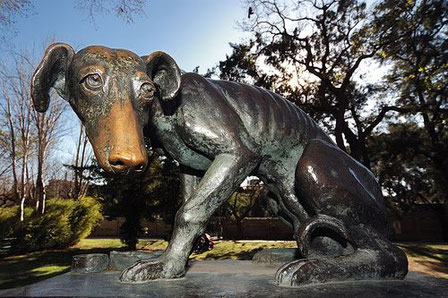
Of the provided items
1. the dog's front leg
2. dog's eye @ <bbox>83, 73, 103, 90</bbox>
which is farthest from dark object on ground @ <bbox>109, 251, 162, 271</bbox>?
dog's eye @ <bbox>83, 73, 103, 90</bbox>

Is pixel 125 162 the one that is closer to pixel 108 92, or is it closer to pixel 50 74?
pixel 108 92

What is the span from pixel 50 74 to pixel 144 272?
133 cm

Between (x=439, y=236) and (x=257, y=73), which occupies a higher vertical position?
(x=257, y=73)

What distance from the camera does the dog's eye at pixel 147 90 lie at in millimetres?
1933

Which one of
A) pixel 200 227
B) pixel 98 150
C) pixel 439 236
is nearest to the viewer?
pixel 98 150

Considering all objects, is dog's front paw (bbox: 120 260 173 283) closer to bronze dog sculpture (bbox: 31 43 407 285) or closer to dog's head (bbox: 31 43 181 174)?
bronze dog sculpture (bbox: 31 43 407 285)

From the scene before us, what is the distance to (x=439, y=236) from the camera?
2619cm

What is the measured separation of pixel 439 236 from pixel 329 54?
18.0 m

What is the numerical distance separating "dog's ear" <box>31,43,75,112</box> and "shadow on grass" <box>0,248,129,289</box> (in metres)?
8.64

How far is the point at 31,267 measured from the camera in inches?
485

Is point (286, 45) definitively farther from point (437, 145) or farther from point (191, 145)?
point (191, 145)

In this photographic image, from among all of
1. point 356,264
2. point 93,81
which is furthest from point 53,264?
point 356,264

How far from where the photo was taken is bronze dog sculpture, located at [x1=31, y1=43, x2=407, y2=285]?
1852mm

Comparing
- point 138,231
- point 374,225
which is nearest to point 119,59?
point 374,225
